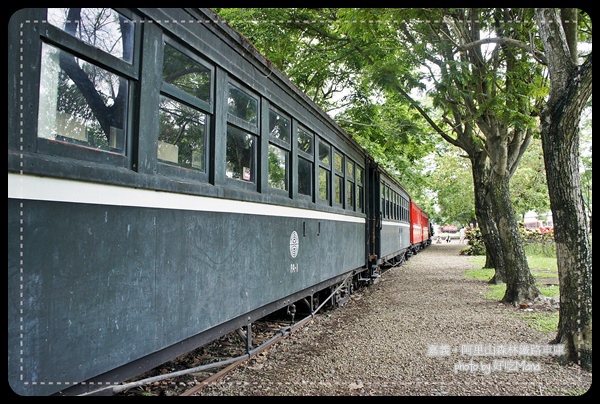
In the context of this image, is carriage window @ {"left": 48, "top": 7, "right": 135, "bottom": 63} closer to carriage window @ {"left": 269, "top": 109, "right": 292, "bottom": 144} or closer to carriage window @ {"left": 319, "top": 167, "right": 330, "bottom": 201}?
carriage window @ {"left": 269, "top": 109, "right": 292, "bottom": 144}

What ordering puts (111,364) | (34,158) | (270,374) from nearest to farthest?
(34,158) < (111,364) < (270,374)

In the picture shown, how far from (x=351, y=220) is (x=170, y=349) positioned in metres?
5.38

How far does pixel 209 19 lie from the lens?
3.50 metres

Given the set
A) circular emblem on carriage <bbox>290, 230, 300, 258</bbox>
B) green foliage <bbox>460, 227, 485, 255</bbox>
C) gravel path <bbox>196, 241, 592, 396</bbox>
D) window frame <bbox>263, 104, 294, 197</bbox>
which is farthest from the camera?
green foliage <bbox>460, 227, 485, 255</bbox>

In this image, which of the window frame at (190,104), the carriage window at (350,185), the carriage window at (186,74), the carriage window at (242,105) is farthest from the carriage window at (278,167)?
the carriage window at (350,185)

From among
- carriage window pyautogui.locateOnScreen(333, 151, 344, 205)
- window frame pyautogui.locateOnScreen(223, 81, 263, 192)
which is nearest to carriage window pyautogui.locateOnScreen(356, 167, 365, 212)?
carriage window pyautogui.locateOnScreen(333, 151, 344, 205)

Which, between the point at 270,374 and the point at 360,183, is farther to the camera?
the point at 360,183

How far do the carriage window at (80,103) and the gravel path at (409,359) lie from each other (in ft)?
7.49

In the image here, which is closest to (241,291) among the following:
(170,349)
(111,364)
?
(170,349)

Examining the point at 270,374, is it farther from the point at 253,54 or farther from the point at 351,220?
the point at 351,220

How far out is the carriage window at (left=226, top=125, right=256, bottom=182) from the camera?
3.83 meters

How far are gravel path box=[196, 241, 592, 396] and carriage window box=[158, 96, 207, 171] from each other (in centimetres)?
190

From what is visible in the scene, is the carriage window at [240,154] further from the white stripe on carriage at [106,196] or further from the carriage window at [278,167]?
the carriage window at [278,167]

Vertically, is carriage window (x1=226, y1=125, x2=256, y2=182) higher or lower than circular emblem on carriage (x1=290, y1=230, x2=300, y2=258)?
higher
